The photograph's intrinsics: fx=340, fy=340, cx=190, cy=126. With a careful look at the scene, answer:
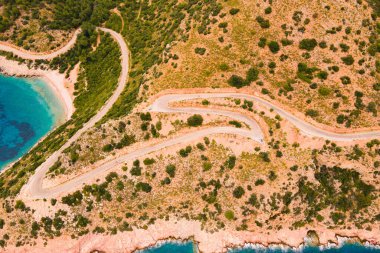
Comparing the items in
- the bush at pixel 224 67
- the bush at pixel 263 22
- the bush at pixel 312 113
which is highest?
the bush at pixel 263 22

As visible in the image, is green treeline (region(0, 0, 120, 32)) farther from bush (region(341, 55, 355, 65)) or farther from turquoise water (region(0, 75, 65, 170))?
bush (region(341, 55, 355, 65))

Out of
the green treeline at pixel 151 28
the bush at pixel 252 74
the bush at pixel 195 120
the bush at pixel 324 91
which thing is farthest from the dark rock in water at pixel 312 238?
the green treeline at pixel 151 28

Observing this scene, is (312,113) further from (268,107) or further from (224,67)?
(224,67)

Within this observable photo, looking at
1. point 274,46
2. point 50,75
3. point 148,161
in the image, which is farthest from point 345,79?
point 50,75

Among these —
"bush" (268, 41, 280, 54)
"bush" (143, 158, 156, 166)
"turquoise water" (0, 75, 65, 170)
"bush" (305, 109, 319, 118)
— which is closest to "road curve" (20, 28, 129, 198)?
"turquoise water" (0, 75, 65, 170)

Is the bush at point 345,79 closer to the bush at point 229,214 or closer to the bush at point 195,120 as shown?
the bush at point 195,120

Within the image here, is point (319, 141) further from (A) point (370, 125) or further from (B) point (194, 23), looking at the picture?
(B) point (194, 23)
